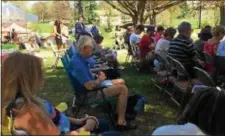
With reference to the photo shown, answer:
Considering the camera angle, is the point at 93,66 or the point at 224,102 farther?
the point at 93,66

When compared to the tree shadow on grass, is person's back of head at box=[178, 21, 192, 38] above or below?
above

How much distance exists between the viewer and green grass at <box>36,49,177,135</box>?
19.0 feet

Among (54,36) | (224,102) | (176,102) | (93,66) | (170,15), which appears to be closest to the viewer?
(224,102)

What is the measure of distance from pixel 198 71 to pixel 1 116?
2.87 meters

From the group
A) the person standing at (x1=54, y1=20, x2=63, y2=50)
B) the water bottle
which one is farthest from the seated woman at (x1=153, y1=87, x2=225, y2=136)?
the person standing at (x1=54, y1=20, x2=63, y2=50)

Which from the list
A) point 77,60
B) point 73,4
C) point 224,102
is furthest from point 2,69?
point 73,4

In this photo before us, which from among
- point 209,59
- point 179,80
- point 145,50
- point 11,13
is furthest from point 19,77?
point 11,13

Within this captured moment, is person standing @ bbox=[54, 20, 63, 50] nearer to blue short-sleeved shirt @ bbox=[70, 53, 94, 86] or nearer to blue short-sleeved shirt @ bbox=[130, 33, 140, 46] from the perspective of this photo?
blue short-sleeved shirt @ bbox=[130, 33, 140, 46]

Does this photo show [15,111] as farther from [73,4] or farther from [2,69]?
[73,4]

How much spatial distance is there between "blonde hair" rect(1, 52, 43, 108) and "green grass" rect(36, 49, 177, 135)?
2675 millimetres

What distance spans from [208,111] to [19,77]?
118 centimetres

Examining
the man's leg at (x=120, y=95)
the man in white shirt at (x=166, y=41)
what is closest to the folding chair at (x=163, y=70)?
the man in white shirt at (x=166, y=41)

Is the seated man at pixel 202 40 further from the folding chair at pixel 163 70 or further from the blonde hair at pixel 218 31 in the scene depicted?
the folding chair at pixel 163 70

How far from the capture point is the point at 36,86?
2775mm
